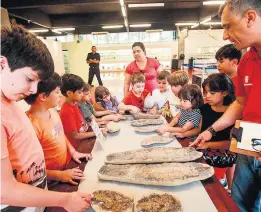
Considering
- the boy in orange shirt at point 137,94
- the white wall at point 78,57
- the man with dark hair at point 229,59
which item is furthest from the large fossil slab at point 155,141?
the white wall at point 78,57

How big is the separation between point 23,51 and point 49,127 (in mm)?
589

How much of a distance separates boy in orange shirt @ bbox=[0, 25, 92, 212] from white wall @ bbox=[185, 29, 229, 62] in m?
13.5

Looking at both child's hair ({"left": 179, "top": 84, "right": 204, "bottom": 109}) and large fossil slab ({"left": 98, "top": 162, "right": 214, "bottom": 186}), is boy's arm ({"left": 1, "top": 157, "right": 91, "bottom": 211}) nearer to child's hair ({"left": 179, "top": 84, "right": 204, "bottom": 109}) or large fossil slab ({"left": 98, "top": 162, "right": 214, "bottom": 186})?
large fossil slab ({"left": 98, "top": 162, "right": 214, "bottom": 186})

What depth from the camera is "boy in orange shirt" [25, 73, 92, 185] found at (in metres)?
1.14

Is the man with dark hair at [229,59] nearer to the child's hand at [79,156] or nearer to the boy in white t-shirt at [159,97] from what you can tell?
the boy in white t-shirt at [159,97]

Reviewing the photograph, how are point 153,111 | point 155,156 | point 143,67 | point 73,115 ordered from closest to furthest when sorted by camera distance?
point 155,156, point 73,115, point 153,111, point 143,67

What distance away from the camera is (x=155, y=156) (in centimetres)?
108

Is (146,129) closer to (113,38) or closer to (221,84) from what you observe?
(221,84)

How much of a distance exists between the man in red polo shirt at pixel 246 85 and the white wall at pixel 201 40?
1260cm

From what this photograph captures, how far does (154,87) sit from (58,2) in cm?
519

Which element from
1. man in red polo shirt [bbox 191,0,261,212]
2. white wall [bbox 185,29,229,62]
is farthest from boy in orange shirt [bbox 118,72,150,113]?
white wall [bbox 185,29,229,62]

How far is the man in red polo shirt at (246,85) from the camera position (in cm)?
105

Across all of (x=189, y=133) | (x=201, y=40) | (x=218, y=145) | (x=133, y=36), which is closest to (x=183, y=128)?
(x=189, y=133)

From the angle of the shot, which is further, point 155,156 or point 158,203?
point 155,156
